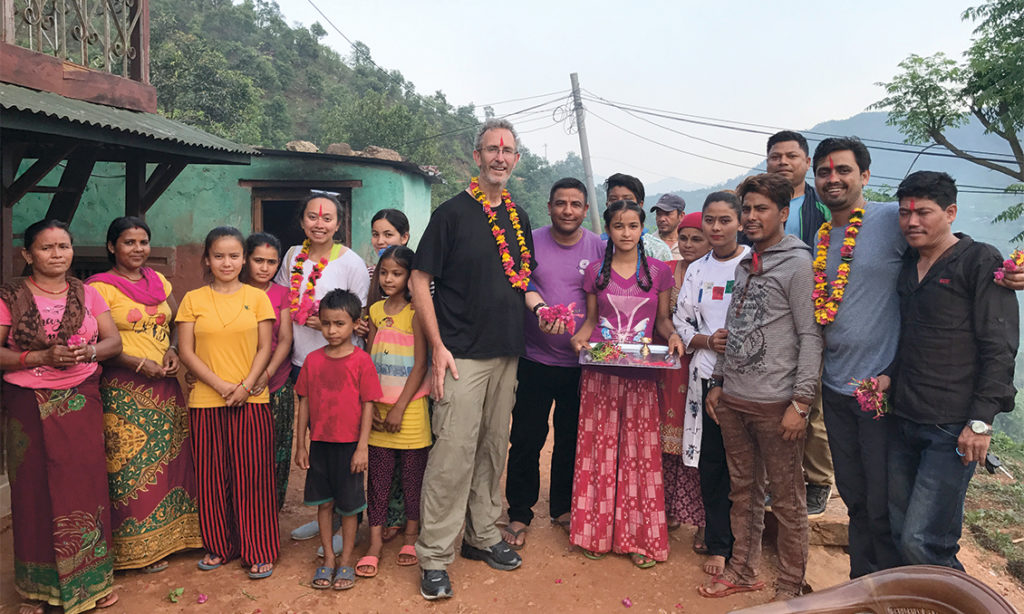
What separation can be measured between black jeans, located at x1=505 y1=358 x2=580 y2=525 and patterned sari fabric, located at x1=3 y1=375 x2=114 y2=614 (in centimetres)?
235

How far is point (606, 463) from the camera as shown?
12.6 ft

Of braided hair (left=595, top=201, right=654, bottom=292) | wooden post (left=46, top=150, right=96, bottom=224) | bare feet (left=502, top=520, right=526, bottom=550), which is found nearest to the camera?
braided hair (left=595, top=201, right=654, bottom=292)

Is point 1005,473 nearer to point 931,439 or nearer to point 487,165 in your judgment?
point 931,439

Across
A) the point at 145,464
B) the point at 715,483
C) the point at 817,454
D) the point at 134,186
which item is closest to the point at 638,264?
the point at 715,483

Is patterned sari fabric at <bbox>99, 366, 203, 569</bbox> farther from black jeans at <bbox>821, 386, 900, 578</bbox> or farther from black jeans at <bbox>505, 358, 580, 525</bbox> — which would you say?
black jeans at <bbox>821, 386, 900, 578</bbox>

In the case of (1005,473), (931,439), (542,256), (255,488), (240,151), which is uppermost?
(240,151)

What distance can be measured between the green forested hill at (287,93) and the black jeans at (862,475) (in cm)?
2041

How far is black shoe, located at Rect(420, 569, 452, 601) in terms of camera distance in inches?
132

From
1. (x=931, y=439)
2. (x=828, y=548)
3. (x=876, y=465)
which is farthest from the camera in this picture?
(x=828, y=548)

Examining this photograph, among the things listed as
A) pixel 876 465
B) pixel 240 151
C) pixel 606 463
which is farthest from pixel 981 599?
pixel 240 151

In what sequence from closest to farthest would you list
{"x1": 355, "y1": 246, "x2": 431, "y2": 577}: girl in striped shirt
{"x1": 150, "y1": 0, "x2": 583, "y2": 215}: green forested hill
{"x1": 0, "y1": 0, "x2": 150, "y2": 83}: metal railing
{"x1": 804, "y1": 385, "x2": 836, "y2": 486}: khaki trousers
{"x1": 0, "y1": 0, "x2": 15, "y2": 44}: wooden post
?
{"x1": 355, "y1": 246, "x2": 431, "y2": 577}: girl in striped shirt, {"x1": 804, "y1": 385, "x2": 836, "y2": 486}: khaki trousers, {"x1": 0, "y1": 0, "x2": 15, "y2": 44}: wooden post, {"x1": 0, "y1": 0, "x2": 150, "y2": 83}: metal railing, {"x1": 150, "y1": 0, "x2": 583, "y2": 215}: green forested hill

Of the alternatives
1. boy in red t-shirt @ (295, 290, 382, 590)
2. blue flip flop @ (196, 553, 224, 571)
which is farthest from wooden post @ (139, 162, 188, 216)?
blue flip flop @ (196, 553, 224, 571)

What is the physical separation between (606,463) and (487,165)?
1.93 metres

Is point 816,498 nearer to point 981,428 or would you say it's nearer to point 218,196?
point 981,428
